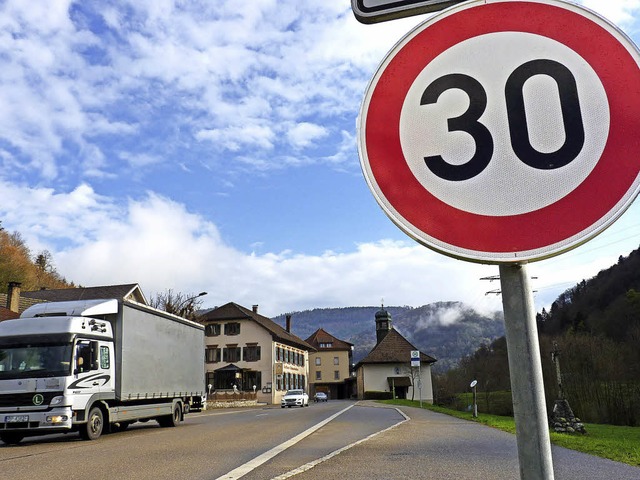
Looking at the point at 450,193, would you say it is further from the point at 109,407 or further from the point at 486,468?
the point at 109,407

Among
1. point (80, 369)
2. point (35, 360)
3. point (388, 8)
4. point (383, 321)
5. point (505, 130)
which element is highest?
point (383, 321)

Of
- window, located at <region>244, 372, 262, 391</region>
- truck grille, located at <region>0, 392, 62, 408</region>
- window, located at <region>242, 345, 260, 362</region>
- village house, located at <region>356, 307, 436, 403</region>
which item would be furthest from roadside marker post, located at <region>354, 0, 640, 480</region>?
village house, located at <region>356, 307, 436, 403</region>

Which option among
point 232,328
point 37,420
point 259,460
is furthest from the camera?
point 232,328

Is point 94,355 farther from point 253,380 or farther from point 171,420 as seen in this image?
point 253,380

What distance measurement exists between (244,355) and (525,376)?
6700cm

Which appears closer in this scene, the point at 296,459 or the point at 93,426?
the point at 296,459

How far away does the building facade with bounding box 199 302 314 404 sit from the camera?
209 feet

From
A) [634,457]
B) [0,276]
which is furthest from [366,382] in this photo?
[634,457]

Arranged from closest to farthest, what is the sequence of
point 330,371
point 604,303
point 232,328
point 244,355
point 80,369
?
1. point 80,369
2. point 244,355
3. point 232,328
4. point 604,303
5. point 330,371

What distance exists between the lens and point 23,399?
47.4ft

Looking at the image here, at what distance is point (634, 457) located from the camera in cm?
982

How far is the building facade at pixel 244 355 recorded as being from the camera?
209 feet

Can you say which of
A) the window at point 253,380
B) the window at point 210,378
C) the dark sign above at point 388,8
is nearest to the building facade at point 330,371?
the window at point 253,380

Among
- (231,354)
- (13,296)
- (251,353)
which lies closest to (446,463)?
(13,296)
